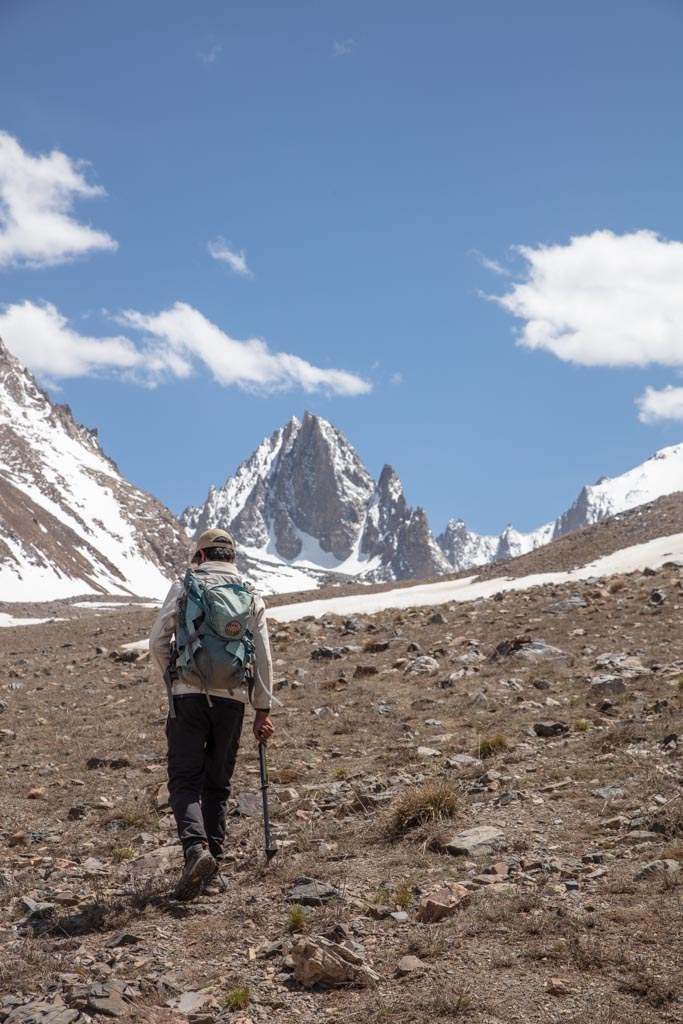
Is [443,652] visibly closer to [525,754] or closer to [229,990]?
[525,754]

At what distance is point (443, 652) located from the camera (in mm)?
18234

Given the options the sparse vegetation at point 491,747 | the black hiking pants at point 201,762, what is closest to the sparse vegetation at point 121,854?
the black hiking pants at point 201,762

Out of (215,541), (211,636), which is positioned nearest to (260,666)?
(211,636)

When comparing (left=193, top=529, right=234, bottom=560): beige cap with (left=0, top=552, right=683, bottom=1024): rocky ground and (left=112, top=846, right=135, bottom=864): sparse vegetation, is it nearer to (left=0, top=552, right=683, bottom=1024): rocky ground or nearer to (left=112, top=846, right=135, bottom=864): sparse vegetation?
(left=0, top=552, right=683, bottom=1024): rocky ground

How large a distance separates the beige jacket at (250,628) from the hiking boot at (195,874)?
1269mm

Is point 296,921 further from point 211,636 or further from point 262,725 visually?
point 211,636

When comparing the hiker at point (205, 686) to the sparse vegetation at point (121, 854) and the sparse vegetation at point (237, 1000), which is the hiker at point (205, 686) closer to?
the sparse vegetation at point (121, 854)

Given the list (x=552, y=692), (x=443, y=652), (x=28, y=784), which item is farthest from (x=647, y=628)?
(x=28, y=784)

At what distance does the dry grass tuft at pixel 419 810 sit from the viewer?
7227mm

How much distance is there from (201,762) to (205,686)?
645 millimetres

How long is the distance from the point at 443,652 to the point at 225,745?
11.9m

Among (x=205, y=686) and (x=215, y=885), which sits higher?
(x=205, y=686)

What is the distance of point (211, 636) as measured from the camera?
665cm

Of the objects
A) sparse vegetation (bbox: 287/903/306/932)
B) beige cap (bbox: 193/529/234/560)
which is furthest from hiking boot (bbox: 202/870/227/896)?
beige cap (bbox: 193/529/234/560)
